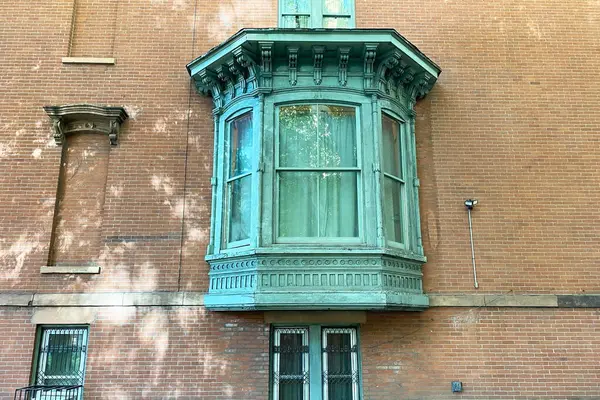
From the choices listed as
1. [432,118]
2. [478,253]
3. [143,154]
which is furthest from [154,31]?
[478,253]

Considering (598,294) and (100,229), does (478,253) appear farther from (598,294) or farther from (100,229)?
(100,229)

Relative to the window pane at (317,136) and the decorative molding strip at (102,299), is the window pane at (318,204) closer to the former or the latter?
the window pane at (317,136)

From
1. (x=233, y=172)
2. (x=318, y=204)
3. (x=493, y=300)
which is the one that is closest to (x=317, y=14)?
(x=233, y=172)

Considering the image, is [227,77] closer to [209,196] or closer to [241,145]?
[241,145]

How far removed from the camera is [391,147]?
7832mm

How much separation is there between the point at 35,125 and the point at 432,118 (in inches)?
278

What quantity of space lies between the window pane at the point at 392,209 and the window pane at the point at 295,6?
3.70 metres

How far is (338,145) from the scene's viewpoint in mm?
7402

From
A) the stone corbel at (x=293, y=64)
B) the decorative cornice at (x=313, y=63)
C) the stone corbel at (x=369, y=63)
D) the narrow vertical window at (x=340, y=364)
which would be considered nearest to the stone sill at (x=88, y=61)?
the decorative cornice at (x=313, y=63)

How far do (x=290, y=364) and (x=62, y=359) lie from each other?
3.60 metres

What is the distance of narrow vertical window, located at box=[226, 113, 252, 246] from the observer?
736 cm

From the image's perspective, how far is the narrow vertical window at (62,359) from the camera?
722cm

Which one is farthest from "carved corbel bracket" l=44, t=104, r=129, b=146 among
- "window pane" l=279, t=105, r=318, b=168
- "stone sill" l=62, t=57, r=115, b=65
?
"window pane" l=279, t=105, r=318, b=168

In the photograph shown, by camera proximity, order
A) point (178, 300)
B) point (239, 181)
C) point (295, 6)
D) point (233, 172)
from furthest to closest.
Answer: point (295, 6) < point (233, 172) < point (239, 181) < point (178, 300)
